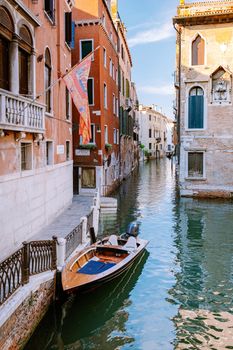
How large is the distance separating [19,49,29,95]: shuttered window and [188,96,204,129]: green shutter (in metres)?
13.9

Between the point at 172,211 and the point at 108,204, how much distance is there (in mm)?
3447

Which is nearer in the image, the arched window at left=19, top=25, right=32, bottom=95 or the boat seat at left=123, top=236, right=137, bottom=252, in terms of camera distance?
the arched window at left=19, top=25, right=32, bottom=95

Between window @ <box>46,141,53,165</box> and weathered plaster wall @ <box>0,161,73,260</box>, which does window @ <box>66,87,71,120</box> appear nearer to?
weathered plaster wall @ <box>0,161,73,260</box>

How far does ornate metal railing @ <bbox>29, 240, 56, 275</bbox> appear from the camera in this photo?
7594mm

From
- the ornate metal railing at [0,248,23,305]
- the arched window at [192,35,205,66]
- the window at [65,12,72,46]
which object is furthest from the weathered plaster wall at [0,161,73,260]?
the arched window at [192,35,205,66]

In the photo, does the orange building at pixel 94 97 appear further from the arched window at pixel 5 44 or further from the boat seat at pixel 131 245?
the arched window at pixel 5 44

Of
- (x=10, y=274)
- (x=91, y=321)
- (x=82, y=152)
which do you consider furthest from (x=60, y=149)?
(x=10, y=274)

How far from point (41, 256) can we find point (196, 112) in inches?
679

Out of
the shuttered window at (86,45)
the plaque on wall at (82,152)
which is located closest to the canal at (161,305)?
the plaque on wall at (82,152)

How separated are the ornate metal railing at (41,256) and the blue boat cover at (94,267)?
3.42 ft

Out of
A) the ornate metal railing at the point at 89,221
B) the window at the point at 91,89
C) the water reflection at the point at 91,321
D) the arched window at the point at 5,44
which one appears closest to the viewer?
the water reflection at the point at 91,321

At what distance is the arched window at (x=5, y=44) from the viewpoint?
8992 mm

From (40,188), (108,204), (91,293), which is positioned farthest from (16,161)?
(108,204)

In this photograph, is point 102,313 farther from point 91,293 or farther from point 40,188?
point 40,188
